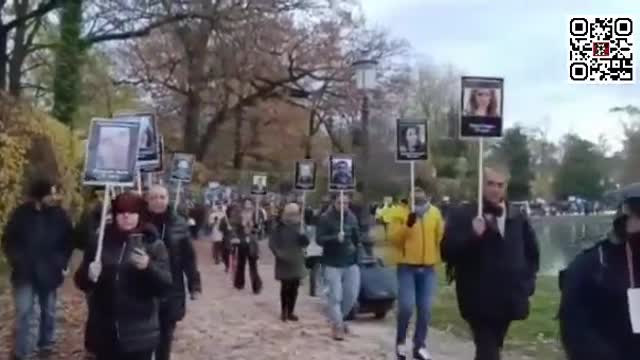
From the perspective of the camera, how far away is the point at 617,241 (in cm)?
539

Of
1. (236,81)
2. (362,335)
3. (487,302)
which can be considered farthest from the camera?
(236,81)

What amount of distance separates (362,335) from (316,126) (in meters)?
41.5

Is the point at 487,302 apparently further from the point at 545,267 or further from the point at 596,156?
the point at 596,156

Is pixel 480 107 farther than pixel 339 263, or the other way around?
pixel 339 263

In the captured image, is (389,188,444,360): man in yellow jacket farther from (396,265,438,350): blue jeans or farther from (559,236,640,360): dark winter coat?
(559,236,640,360): dark winter coat

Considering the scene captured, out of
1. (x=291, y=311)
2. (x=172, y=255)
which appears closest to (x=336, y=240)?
(x=291, y=311)

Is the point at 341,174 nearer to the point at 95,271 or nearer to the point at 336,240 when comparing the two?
the point at 336,240

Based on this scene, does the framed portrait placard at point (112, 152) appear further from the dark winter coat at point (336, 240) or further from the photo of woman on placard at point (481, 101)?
the dark winter coat at point (336, 240)

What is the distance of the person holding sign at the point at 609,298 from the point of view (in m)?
5.30

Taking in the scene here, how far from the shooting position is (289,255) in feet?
53.4

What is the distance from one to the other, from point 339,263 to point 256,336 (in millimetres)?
1343

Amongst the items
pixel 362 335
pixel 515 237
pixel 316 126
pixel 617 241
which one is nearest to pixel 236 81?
pixel 316 126

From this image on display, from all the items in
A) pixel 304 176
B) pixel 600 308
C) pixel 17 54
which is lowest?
pixel 600 308

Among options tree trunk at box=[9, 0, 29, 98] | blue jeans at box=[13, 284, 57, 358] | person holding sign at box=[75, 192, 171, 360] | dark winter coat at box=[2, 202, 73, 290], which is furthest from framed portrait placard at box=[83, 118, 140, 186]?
tree trunk at box=[9, 0, 29, 98]
